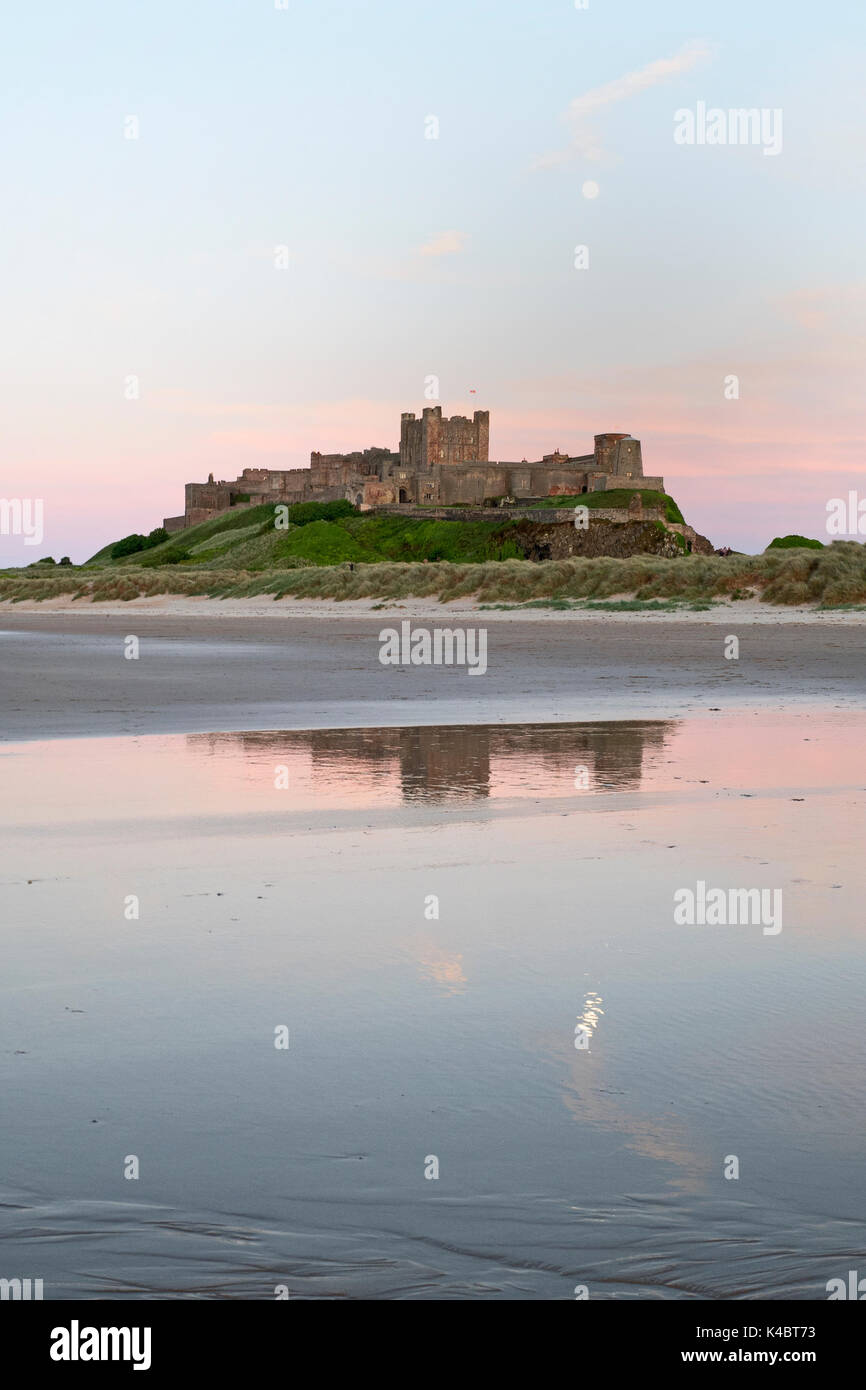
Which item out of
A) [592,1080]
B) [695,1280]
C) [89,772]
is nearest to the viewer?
[695,1280]

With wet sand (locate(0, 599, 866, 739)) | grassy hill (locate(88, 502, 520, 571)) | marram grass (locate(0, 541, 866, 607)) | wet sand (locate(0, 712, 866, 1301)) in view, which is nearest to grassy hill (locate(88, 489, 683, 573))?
grassy hill (locate(88, 502, 520, 571))

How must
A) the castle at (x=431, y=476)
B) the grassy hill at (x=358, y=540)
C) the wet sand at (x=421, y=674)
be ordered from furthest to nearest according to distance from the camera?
1. the castle at (x=431, y=476)
2. the grassy hill at (x=358, y=540)
3. the wet sand at (x=421, y=674)

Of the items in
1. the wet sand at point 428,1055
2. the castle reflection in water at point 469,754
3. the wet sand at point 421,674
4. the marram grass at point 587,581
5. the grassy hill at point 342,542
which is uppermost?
the grassy hill at point 342,542

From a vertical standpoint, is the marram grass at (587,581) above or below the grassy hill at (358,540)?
below

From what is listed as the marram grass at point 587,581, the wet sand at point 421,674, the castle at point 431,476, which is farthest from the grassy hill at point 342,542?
the wet sand at point 421,674

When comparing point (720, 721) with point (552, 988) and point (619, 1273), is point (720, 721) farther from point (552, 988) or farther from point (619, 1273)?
point (619, 1273)

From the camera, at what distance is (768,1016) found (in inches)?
173

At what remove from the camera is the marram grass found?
1476 inches

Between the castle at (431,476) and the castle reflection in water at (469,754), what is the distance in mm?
96757

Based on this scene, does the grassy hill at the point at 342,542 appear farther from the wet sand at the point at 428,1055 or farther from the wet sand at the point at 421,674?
the wet sand at the point at 428,1055

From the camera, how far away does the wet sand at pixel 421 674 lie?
1465 centimetres

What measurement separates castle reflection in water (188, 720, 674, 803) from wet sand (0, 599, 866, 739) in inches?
39.7

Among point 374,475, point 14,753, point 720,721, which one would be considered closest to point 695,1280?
point 14,753
